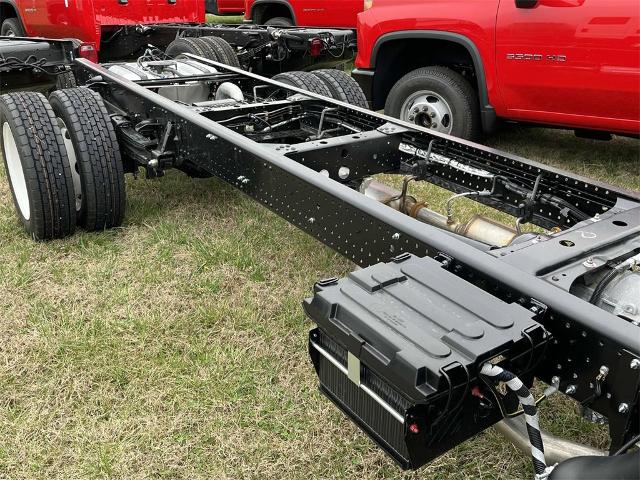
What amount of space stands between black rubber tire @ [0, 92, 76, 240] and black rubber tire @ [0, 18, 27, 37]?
6.23 meters

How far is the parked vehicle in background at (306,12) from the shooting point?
8.95 meters

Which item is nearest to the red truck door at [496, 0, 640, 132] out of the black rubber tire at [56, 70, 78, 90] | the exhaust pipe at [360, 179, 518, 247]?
the exhaust pipe at [360, 179, 518, 247]

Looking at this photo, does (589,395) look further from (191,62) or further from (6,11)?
(6,11)

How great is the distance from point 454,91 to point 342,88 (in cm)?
114

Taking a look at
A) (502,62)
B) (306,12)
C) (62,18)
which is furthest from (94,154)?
(306,12)

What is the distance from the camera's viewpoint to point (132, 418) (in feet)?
8.06

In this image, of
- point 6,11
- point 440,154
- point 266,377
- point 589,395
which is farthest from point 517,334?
point 6,11

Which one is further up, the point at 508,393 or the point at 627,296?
the point at 627,296

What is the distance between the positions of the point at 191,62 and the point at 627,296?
4287 millimetres

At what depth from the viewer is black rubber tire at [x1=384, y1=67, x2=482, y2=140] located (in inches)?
213

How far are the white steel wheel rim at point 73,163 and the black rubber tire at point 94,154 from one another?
0.11 feet

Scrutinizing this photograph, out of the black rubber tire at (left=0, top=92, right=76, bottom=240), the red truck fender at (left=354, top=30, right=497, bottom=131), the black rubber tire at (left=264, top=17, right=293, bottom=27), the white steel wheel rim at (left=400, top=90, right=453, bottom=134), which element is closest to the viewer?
the black rubber tire at (left=0, top=92, right=76, bottom=240)

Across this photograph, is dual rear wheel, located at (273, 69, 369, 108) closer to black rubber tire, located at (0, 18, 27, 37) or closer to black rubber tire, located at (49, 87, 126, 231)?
black rubber tire, located at (49, 87, 126, 231)

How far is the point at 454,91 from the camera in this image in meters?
5.40
